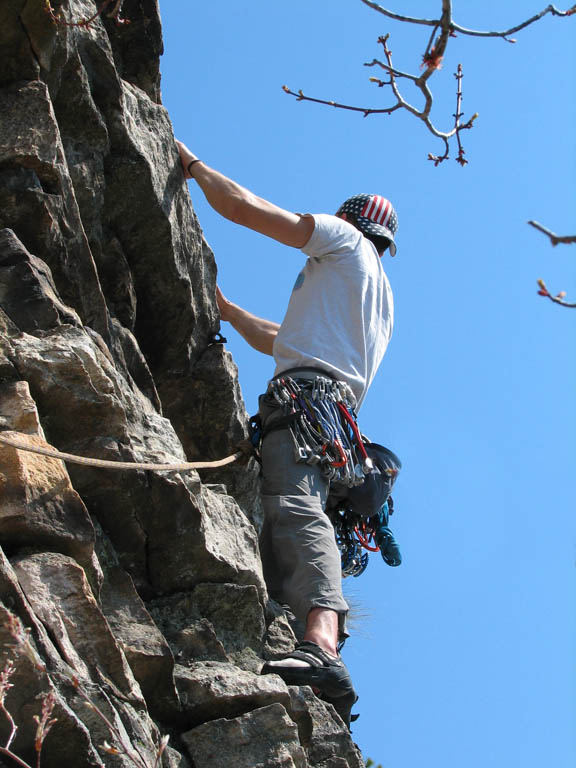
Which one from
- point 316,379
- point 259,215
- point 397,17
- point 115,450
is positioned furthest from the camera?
point 259,215

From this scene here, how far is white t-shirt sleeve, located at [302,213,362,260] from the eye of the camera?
20.3 feet

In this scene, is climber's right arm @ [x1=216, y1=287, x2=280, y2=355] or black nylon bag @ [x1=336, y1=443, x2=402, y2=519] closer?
black nylon bag @ [x1=336, y1=443, x2=402, y2=519]

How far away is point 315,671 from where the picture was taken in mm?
5047

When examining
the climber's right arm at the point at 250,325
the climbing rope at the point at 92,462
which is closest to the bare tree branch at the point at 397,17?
the climbing rope at the point at 92,462

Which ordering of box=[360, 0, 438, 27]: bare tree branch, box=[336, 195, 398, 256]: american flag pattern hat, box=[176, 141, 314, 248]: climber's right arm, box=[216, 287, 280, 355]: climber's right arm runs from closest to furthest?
box=[360, 0, 438, 27]: bare tree branch
box=[176, 141, 314, 248]: climber's right arm
box=[336, 195, 398, 256]: american flag pattern hat
box=[216, 287, 280, 355]: climber's right arm

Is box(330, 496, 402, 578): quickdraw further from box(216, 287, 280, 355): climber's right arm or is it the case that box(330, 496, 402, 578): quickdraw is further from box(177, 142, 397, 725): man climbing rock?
box(216, 287, 280, 355): climber's right arm

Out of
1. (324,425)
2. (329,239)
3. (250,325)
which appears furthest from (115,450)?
(250,325)

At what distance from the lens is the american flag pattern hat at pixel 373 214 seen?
269 inches

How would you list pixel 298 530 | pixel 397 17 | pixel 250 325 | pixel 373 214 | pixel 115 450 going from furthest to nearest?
pixel 250 325, pixel 373 214, pixel 298 530, pixel 115 450, pixel 397 17

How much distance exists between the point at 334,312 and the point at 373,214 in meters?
0.93

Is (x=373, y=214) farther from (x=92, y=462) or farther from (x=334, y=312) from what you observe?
(x=92, y=462)

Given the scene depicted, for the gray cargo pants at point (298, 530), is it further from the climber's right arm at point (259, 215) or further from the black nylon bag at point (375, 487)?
the climber's right arm at point (259, 215)

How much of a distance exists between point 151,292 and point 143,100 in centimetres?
116

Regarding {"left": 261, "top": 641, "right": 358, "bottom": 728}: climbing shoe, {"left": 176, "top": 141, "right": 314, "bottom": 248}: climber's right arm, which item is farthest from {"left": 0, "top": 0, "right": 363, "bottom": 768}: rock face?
{"left": 176, "top": 141, "right": 314, "bottom": 248}: climber's right arm
